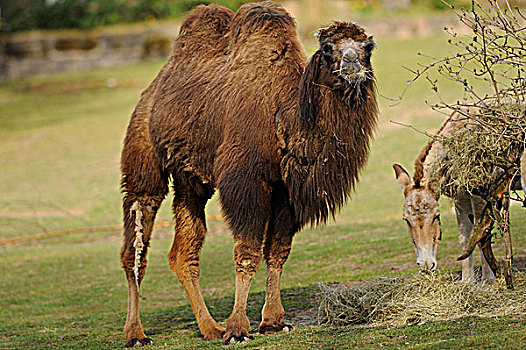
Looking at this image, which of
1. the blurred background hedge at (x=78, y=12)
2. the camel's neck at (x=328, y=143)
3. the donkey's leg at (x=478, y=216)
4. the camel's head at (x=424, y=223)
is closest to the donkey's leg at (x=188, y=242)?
the camel's neck at (x=328, y=143)

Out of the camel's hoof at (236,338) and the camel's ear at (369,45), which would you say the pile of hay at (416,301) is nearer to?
the camel's hoof at (236,338)

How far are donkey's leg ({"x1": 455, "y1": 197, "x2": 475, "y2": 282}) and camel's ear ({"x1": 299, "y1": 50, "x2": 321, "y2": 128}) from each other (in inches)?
84.2

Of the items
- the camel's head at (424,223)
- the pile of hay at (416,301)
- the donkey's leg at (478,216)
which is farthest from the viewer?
the donkey's leg at (478,216)

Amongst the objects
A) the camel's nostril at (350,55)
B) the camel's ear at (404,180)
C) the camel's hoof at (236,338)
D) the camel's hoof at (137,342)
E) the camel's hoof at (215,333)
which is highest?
the camel's nostril at (350,55)

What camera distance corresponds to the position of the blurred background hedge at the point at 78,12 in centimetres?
3750

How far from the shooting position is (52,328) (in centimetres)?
920

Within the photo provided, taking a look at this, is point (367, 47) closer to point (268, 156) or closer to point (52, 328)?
point (268, 156)

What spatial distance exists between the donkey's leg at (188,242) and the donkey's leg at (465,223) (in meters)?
2.94

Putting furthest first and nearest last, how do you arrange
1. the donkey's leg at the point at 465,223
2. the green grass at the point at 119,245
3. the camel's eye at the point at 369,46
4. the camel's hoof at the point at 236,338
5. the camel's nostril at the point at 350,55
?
the donkey's leg at the point at 465,223, the green grass at the point at 119,245, the camel's hoof at the point at 236,338, the camel's eye at the point at 369,46, the camel's nostril at the point at 350,55

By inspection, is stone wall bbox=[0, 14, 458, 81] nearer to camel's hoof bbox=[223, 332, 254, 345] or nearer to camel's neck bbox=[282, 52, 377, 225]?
camel's neck bbox=[282, 52, 377, 225]

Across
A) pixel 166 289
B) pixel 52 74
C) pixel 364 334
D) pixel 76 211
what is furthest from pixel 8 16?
pixel 364 334

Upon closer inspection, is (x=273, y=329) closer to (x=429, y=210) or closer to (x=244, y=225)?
(x=244, y=225)

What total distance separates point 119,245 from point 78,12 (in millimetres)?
24547

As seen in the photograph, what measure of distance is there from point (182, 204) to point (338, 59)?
291 cm
